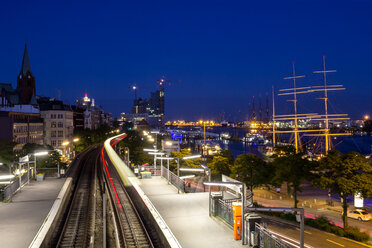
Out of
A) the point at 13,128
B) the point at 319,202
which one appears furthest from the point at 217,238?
the point at 13,128

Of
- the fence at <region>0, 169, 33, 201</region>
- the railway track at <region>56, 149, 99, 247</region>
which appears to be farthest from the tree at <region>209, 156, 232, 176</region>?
the fence at <region>0, 169, 33, 201</region>

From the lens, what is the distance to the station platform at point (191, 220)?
14.8 meters

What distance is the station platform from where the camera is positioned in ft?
48.5

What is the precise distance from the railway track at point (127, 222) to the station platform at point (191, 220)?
2055 mm

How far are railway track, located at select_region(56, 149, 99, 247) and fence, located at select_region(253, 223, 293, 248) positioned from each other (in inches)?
438

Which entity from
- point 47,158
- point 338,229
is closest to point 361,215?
point 338,229

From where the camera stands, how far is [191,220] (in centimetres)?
1802

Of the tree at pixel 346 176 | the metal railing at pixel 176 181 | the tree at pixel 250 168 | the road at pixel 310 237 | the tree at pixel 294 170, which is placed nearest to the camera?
the road at pixel 310 237

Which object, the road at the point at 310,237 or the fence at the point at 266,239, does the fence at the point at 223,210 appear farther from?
the road at the point at 310,237

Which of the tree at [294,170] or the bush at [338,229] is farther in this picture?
the tree at [294,170]

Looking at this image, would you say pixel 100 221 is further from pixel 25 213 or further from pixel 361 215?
pixel 361 215

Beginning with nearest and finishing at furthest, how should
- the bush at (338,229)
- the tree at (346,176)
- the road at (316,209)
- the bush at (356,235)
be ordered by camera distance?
the bush at (356,235), the bush at (338,229), the tree at (346,176), the road at (316,209)

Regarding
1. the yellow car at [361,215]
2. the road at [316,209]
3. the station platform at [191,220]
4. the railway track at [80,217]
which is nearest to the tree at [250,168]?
the road at [316,209]

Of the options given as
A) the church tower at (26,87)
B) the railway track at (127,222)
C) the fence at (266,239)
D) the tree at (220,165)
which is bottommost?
the railway track at (127,222)
